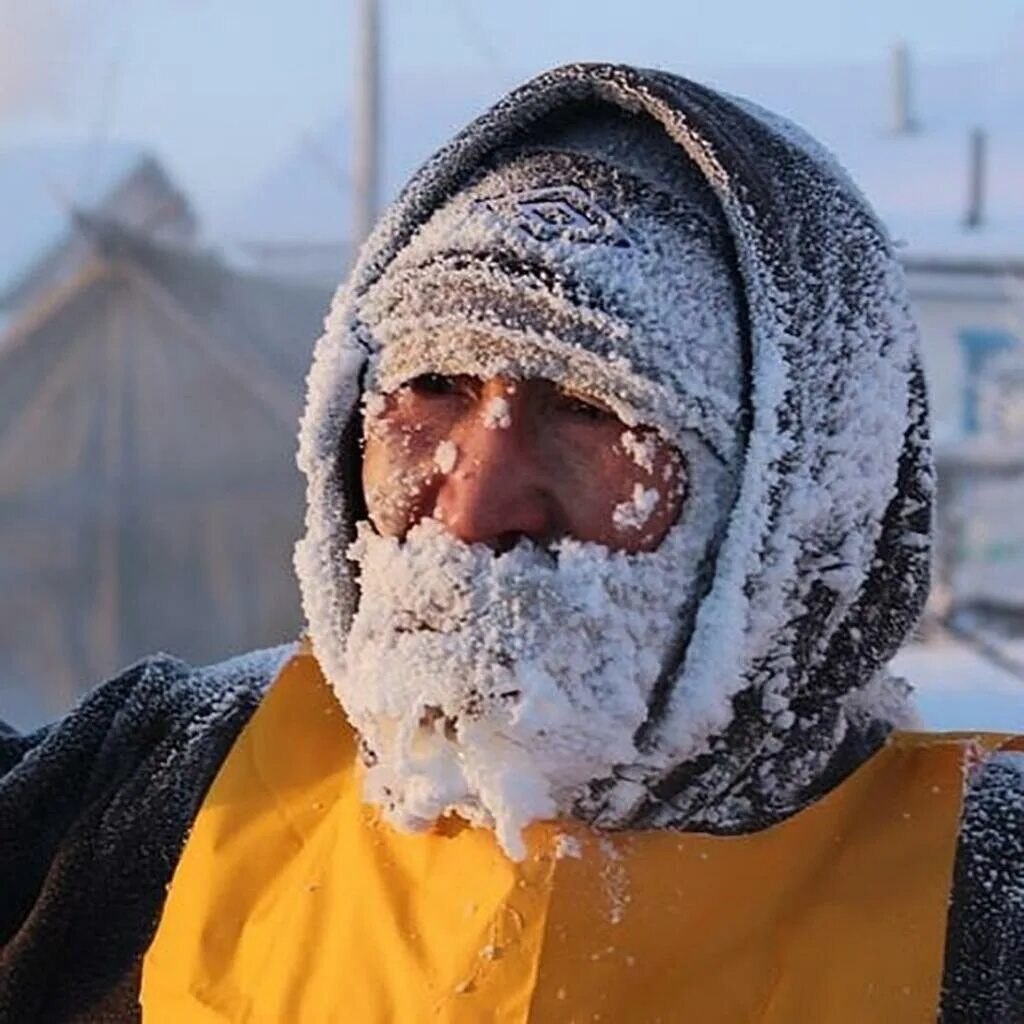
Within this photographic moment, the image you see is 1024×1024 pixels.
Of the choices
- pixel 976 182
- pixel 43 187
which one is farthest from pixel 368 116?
pixel 976 182

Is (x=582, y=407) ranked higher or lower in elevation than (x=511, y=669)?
higher

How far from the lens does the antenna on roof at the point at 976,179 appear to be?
60.4 ft

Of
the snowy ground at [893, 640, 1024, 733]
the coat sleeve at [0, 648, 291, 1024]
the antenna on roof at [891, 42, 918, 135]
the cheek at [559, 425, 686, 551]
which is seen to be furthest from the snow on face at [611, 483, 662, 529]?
the antenna on roof at [891, 42, 918, 135]

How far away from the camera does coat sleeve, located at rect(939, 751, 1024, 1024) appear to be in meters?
1.31

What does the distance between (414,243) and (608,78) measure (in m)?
0.18

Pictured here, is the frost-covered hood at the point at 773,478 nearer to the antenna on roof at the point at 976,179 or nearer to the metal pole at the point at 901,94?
the antenna on roof at the point at 976,179

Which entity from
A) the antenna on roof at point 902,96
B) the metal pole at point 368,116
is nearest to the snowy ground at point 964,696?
the metal pole at point 368,116

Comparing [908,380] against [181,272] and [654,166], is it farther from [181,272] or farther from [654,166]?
[181,272]

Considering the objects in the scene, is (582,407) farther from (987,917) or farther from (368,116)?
(368,116)

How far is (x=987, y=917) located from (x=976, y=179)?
18.7 m

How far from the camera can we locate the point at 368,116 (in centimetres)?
1173

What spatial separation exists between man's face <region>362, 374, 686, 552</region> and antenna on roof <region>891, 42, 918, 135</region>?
20.8m

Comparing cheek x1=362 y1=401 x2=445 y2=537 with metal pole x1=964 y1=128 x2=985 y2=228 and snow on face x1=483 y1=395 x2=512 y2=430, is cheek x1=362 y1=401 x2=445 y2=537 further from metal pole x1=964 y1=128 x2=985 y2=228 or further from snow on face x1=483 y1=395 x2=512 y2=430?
metal pole x1=964 y1=128 x2=985 y2=228

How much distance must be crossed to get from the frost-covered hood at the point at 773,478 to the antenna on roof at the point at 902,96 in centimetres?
2070
